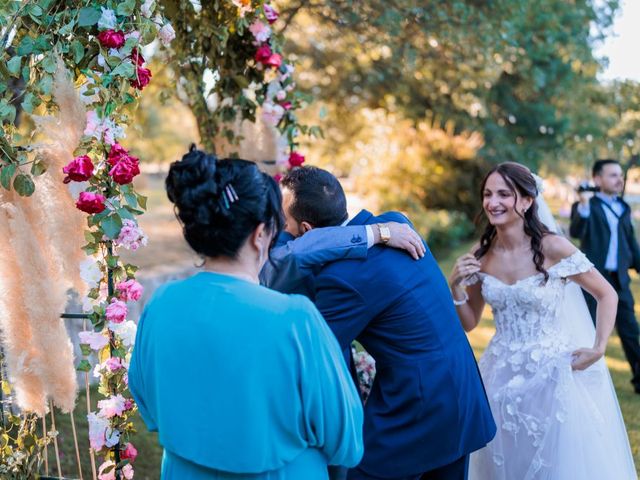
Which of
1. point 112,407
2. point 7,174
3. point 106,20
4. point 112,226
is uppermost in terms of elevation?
point 106,20

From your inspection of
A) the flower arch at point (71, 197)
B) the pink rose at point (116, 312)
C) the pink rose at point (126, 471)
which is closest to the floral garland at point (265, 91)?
the flower arch at point (71, 197)

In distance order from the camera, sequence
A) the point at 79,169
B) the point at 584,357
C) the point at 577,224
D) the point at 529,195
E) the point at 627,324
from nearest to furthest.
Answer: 1. the point at 79,169
2. the point at 584,357
3. the point at 529,195
4. the point at 627,324
5. the point at 577,224

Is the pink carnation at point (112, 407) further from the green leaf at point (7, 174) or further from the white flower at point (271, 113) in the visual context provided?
the white flower at point (271, 113)

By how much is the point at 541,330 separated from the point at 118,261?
7.19 feet

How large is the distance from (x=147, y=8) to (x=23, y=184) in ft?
2.98

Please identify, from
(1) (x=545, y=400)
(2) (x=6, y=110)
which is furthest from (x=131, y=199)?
(1) (x=545, y=400)

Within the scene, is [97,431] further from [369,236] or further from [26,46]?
[26,46]

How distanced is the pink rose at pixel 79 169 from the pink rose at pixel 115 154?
117mm

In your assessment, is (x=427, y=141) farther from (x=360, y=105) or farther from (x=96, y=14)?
(x=96, y=14)

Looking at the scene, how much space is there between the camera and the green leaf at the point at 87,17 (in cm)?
285

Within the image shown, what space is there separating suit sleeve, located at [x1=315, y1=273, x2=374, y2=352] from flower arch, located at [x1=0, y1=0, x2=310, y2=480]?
908 mm

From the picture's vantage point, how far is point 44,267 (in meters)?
3.08

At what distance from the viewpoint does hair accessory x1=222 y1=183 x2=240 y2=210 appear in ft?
6.07

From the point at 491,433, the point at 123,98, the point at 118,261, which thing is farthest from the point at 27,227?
the point at 491,433
